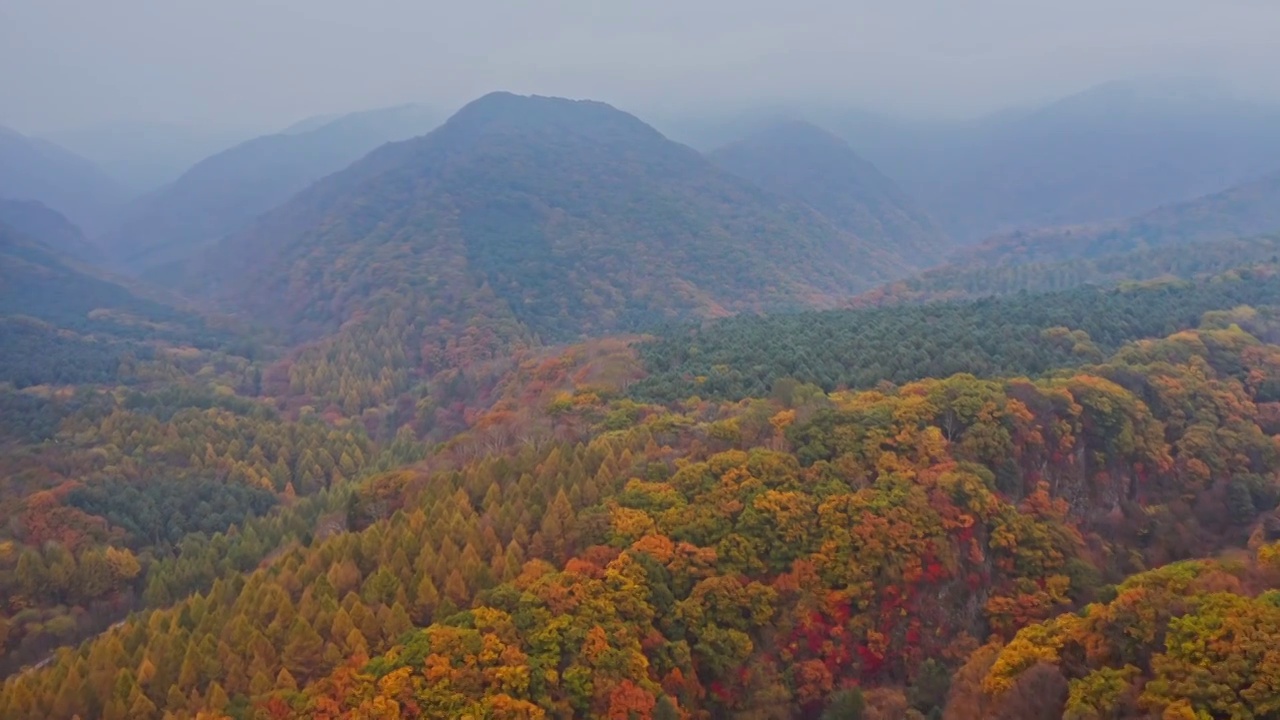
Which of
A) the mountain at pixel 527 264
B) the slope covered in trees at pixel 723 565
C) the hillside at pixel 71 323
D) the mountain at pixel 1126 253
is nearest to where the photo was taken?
the slope covered in trees at pixel 723 565

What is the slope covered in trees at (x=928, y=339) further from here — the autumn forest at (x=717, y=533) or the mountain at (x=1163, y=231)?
the mountain at (x=1163, y=231)

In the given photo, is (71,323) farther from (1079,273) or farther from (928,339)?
(1079,273)

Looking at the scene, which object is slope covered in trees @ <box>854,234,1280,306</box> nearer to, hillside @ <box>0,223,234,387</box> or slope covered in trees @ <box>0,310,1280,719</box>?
slope covered in trees @ <box>0,310,1280,719</box>

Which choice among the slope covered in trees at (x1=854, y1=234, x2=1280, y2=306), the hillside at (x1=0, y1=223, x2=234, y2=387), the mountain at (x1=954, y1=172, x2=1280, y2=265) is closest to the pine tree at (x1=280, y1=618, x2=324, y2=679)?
the hillside at (x1=0, y1=223, x2=234, y2=387)

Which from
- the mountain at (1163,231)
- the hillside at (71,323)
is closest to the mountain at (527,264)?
the hillside at (71,323)

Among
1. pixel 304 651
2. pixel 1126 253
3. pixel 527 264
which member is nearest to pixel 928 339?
pixel 304 651
